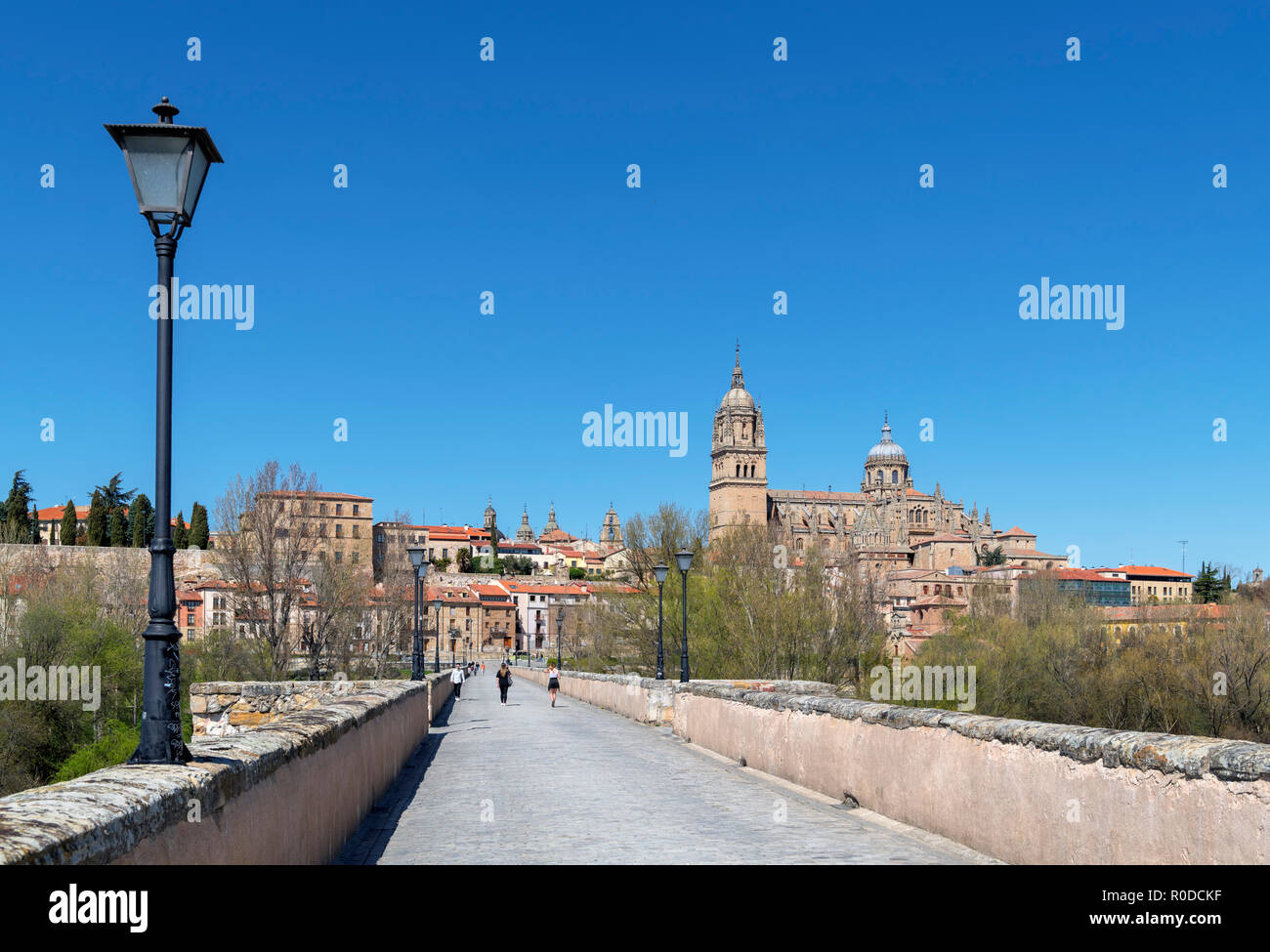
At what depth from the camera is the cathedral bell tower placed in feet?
594

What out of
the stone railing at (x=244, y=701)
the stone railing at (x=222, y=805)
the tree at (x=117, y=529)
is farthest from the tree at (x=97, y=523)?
the stone railing at (x=222, y=805)

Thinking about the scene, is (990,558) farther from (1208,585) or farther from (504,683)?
(504,683)

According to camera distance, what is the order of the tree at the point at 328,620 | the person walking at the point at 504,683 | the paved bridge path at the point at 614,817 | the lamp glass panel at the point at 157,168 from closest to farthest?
the lamp glass panel at the point at 157,168, the paved bridge path at the point at 614,817, the person walking at the point at 504,683, the tree at the point at 328,620

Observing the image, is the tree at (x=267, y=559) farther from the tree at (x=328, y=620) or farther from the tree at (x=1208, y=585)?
the tree at (x=1208, y=585)

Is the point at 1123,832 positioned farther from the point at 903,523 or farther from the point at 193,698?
the point at 903,523

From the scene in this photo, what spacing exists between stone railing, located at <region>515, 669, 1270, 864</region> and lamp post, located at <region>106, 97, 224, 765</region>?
509cm

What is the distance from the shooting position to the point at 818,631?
41969mm

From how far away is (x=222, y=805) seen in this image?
5074mm

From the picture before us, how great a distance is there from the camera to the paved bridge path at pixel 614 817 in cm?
818

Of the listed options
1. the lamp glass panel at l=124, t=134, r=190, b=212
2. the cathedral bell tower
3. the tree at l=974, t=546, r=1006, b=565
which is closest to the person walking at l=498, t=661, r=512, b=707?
the lamp glass panel at l=124, t=134, r=190, b=212

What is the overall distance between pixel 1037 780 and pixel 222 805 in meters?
4.87

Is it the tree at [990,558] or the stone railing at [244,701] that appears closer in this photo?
the stone railing at [244,701]
